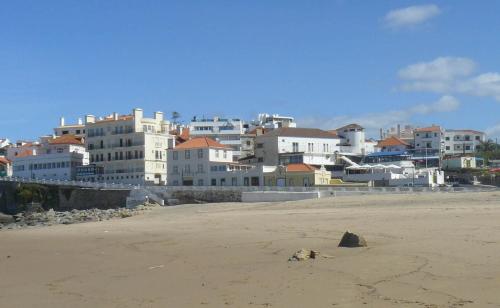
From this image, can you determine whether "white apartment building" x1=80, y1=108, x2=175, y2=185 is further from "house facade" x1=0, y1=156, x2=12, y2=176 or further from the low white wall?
the low white wall

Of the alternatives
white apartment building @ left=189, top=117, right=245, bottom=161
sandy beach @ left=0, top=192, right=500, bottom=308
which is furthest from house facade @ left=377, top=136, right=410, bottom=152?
sandy beach @ left=0, top=192, right=500, bottom=308

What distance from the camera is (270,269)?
14906mm

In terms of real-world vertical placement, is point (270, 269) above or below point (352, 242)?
below

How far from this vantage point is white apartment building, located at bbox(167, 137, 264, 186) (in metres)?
Result: 74.4

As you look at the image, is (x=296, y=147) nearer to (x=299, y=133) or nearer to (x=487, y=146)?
(x=299, y=133)

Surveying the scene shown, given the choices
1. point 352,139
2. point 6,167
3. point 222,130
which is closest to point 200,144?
point 222,130

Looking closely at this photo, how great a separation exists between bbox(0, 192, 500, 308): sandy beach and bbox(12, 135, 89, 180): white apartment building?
70207 millimetres

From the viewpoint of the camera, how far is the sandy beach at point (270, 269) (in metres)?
11.5

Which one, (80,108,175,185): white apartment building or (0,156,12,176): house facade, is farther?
(0,156,12,176): house facade

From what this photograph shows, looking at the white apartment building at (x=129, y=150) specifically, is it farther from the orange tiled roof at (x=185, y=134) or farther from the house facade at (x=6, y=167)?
the house facade at (x=6, y=167)

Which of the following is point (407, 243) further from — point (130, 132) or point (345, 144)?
point (345, 144)

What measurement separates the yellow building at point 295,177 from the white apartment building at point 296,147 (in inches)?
539

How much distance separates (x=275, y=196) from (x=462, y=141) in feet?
282

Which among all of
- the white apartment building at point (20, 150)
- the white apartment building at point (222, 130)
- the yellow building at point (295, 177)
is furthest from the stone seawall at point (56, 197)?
the white apartment building at point (222, 130)
